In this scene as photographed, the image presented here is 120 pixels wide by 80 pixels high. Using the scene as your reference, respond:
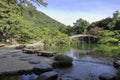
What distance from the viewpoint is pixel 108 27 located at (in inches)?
1716

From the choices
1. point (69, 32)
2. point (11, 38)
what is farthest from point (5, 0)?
point (69, 32)

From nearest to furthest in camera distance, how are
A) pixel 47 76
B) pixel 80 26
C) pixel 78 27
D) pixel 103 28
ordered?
pixel 47 76
pixel 103 28
pixel 80 26
pixel 78 27

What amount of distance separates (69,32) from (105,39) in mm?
→ 15306

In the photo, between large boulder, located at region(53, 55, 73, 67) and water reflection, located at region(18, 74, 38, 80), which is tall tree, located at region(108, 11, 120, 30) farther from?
water reflection, located at region(18, 74, 38, 80)

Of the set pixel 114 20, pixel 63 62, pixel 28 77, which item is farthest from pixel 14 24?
pixel 114 20

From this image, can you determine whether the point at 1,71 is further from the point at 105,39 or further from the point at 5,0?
the point at 105,39

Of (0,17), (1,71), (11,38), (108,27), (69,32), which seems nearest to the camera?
(1,71)

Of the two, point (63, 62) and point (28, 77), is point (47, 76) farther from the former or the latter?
point (63, 62)

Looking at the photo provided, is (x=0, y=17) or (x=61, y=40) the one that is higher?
(x=0, y=17)

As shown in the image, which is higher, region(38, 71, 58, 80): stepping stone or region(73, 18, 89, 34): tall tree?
region(73, 18, 89, 34): tall tree

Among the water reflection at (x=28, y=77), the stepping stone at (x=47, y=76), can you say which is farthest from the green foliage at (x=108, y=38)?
the stepping stone at (x=47, y=76)

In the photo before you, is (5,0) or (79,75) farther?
(5,0)

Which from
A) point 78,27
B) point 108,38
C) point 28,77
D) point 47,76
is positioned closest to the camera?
point 47,76

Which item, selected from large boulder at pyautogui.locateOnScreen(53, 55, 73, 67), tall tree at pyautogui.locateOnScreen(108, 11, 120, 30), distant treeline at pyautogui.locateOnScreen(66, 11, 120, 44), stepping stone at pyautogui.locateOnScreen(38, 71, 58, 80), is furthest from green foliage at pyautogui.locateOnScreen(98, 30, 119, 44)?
stepping stone at pyautogui.locateOnScreen(38, 71, 58, 80)
